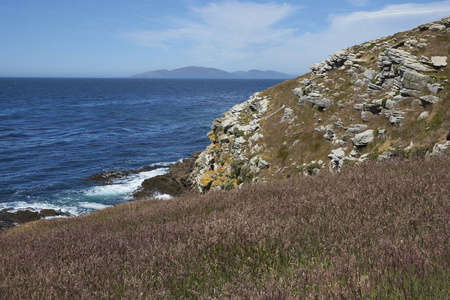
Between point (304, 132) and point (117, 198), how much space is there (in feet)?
65.2

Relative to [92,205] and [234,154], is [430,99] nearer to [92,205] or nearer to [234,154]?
[234,154]

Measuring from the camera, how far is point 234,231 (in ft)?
14.2

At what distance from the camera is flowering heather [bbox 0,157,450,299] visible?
8.60 ft

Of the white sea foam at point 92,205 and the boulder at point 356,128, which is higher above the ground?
the boulder at point 356,128

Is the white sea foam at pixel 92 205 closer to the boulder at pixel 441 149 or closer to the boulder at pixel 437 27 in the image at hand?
the boulder at pixel 441 149

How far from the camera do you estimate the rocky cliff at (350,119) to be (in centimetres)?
1342

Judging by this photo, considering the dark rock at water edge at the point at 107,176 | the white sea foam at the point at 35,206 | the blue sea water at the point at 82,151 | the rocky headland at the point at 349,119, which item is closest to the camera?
the rocky headland at the point at 349,119

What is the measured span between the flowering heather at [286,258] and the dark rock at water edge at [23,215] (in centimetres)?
2271

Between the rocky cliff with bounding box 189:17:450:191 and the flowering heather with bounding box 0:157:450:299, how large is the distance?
25.3 feet

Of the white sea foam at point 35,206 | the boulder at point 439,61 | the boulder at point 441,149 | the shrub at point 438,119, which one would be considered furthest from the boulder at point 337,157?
the white sea foam at point 35,206

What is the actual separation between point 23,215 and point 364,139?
27720 mm

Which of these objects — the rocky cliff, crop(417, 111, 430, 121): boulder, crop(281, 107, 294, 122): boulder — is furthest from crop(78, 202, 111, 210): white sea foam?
crop(417, 111, 430, 121): boulder

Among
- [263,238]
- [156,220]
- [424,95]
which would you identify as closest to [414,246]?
[263,238]

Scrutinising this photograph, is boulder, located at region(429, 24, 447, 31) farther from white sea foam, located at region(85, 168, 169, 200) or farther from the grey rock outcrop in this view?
white sea foam, located at region(85, 168, 169, 200)
